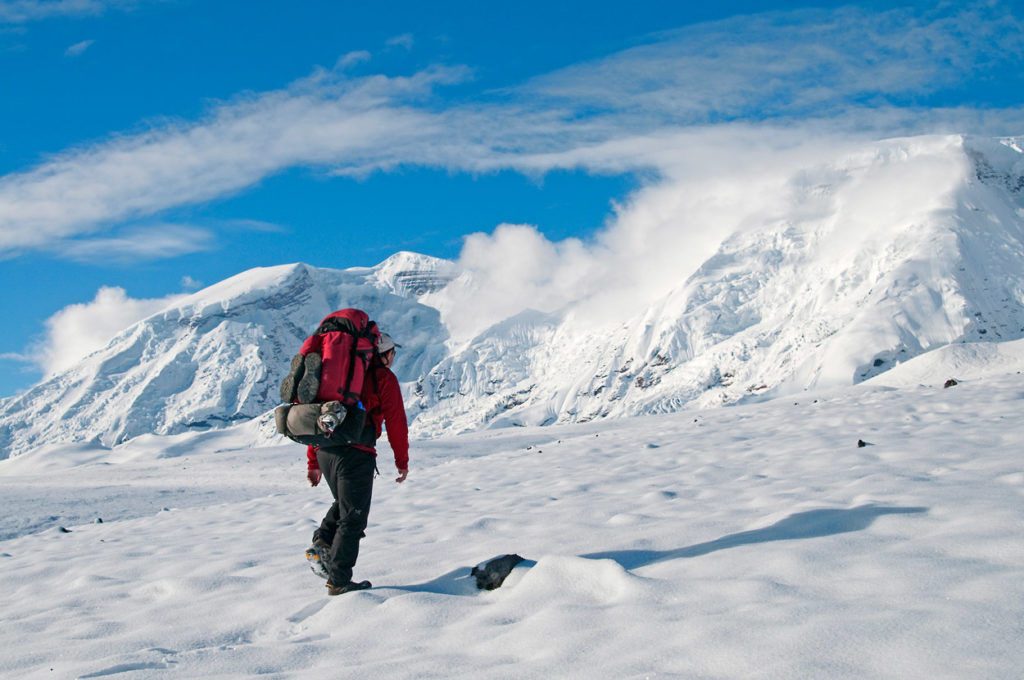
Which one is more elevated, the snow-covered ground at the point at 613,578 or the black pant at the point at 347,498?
the black pant at the point at 347,498

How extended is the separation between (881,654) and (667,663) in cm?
92

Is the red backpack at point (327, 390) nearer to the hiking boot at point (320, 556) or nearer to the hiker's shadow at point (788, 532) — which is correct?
the hiking boot at point (320, 556)

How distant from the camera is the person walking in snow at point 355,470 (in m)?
5.81

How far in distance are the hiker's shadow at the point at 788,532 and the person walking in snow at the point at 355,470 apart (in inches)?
76.7

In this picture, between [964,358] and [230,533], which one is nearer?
[230,533]

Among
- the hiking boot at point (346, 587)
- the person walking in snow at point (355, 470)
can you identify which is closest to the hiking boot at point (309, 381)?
the person walking in snow at point (355, 470)

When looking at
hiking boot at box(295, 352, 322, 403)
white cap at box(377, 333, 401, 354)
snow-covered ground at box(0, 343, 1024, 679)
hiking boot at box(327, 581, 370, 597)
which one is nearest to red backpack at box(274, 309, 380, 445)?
hiking boot at box(295, 352, 322, 403)

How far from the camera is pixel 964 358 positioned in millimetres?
37281

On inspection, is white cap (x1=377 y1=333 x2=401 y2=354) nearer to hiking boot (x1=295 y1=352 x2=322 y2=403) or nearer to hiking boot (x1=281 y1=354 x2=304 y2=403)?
hiking boot (x1=295 y1=352 x2=322 y2=403)

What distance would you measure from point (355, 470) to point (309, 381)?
33.5 inches

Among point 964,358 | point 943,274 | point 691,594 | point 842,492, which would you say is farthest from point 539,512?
point 943,274

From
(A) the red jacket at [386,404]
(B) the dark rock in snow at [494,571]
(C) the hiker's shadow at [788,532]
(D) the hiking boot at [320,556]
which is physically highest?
(A) the red jacket at [386,404]

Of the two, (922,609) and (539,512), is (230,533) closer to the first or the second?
(539,512)

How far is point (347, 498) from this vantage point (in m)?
5.94
